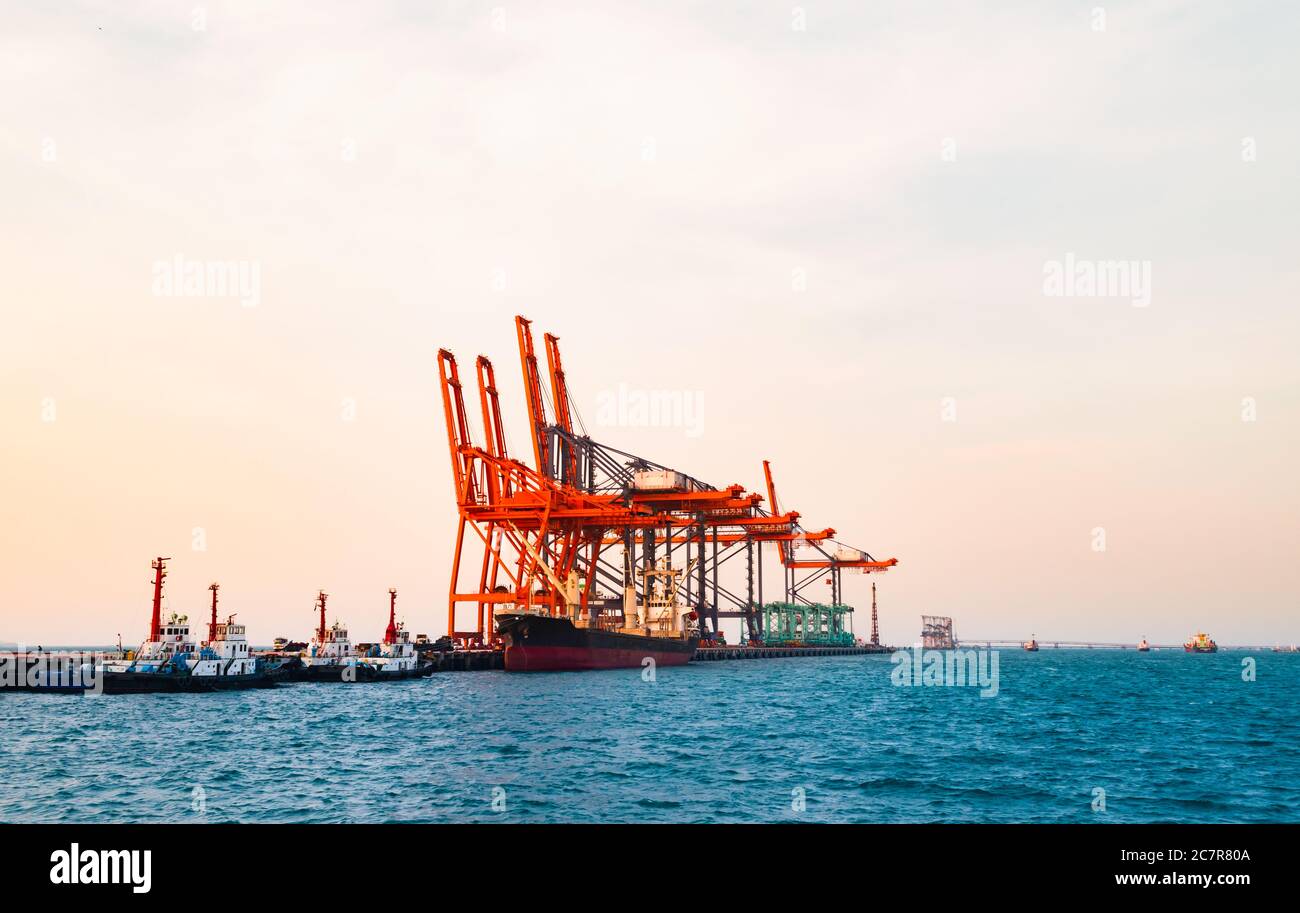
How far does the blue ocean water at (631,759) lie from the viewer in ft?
81.9

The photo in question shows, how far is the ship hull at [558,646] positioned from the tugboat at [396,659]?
758 cm

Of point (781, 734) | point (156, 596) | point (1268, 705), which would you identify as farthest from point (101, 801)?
point (1268, 705)

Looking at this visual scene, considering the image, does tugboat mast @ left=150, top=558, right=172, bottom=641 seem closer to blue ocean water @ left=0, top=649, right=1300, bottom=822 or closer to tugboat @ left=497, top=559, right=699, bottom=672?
blue ocean water @ left=0, top=649, right=1300, bottom=822

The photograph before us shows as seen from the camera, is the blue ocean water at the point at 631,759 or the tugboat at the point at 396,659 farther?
the tugboat at the point at 396,659

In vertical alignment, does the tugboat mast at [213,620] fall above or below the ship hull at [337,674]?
above

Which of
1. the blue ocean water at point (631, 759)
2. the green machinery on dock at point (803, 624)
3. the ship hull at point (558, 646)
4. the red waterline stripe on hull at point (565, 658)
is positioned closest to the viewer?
the blue ocean water at point (631, 759)

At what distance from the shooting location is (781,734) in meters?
41.6

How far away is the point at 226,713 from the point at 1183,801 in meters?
44.4

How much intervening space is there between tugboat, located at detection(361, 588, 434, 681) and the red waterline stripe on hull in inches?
306

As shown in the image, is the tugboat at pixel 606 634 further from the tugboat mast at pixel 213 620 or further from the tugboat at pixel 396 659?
the tugboat mast at pixel 213 620

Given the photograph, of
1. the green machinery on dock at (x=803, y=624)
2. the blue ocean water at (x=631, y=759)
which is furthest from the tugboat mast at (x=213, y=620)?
the green machinery on dock at (x=803, y=624)

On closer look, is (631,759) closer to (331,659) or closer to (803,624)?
(331,659)
